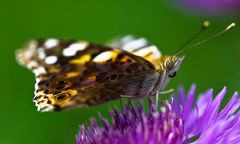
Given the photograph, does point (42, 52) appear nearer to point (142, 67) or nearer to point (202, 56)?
point (142, 67)

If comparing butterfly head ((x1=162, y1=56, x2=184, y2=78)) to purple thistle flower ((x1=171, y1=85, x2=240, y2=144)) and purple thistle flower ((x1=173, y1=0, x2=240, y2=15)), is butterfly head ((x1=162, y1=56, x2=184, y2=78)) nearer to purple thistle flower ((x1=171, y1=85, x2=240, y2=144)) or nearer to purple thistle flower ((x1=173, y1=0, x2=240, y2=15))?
purple thistle flower ((x1=171, y1=85, x2=240, y2=144))

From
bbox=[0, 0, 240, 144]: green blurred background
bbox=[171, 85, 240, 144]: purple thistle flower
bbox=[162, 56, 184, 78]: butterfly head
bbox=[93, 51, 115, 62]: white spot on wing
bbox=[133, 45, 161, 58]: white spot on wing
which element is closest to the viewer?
bbox=[171, 85, 240, 144]: purple thistle flower

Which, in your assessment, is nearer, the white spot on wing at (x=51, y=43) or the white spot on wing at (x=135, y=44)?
the white spot on wing at (x=51, y=43)

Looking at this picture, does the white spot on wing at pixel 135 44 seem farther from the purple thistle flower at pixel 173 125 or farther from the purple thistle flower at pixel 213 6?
the purple thistle flower at pixel 213 6

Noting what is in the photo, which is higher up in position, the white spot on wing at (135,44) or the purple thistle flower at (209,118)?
the white spot on wing at (135,44)

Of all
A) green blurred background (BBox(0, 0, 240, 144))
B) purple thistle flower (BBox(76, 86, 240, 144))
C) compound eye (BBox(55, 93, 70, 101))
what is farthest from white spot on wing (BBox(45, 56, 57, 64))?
green blurred background (BBox(0, 0, 240, 144))

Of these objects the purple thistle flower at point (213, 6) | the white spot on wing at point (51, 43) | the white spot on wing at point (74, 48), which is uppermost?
the white spot on wing at point (51, 43)

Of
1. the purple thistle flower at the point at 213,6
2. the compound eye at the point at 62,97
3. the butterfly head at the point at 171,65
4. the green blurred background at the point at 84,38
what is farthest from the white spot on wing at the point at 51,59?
the purple thistle flower at the point at 213,6
